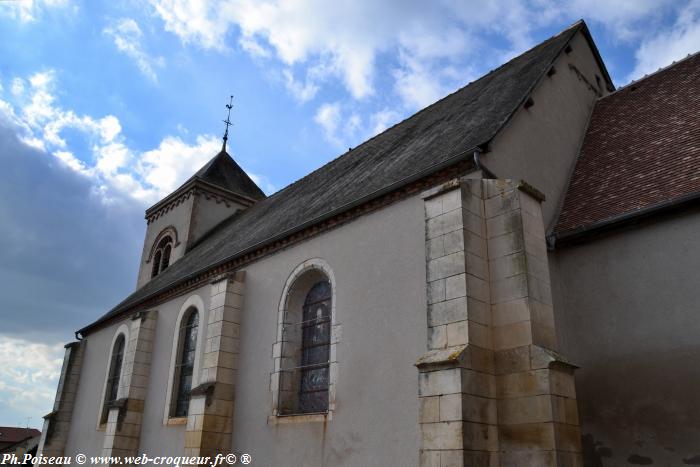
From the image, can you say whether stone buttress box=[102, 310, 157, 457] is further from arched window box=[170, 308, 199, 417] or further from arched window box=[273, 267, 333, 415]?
arched window box=[273, 267, 333, 415]

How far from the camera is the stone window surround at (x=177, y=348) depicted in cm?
1077

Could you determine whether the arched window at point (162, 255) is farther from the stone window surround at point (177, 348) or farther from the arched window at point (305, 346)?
the arched window at point (305, 346)

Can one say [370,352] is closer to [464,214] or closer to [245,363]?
[464,214]

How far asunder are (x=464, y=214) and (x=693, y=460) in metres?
3.57

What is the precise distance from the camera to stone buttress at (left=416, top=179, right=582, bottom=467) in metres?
5.62

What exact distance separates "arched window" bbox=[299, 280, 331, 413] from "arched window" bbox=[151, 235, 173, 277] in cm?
1071

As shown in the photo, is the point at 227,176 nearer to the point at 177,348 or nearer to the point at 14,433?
the point at 177,348

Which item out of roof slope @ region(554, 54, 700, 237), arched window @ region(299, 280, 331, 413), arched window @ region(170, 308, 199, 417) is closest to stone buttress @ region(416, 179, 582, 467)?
roof slope @ region(554, 54, 700, 237)

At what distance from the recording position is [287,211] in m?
12.6

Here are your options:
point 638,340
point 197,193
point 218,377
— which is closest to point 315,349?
point 218,377

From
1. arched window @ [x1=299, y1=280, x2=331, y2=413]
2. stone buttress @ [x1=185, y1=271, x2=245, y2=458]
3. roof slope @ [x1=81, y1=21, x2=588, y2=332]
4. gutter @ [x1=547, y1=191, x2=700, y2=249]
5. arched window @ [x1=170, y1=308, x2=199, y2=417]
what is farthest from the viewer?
arched window @ [x1=170, y1=308, x2=199, y2=417]

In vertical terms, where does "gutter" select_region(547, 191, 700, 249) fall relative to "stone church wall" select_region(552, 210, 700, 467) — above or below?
above

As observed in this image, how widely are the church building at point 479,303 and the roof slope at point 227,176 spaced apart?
7894 mm

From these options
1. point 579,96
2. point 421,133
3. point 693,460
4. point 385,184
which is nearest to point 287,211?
point 421,133
